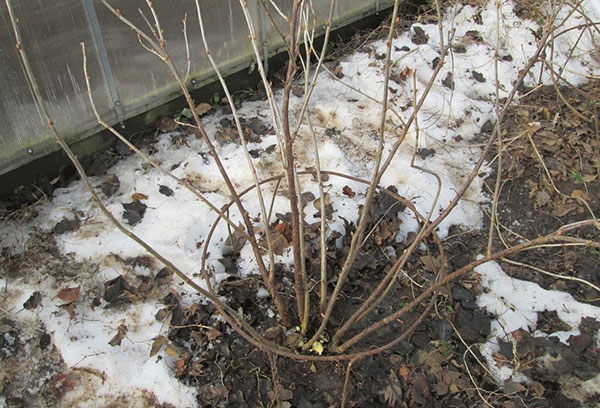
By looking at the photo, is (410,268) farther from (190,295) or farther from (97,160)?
(97,160)

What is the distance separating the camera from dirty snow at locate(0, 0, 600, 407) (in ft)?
8.46

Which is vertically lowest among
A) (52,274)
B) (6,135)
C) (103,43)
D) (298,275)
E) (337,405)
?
(337,405)

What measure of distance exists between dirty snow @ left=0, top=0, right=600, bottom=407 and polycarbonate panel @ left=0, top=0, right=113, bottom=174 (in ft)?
1.22

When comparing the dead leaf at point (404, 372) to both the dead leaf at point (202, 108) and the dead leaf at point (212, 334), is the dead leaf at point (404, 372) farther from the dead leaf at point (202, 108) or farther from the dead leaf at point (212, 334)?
the dead leaf at point (202, 108)

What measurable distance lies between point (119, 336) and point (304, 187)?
151 centimetres

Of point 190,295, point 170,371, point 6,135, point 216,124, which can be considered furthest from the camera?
point 216,124

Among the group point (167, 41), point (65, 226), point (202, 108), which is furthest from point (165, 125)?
point (65, 226)

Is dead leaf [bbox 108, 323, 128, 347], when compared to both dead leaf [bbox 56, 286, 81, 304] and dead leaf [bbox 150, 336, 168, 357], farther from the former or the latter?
dead leaf [bbox 56, 286, 81, 304]

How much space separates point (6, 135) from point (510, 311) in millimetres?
3209

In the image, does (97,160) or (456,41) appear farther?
(456,41)

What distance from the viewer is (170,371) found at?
8.12 feet

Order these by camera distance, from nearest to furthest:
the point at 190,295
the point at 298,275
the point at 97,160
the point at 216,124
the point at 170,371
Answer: the point at 298,275 < the point at 170,371 < the point at 190,295 < the point at 97,160 < the point at 216,124

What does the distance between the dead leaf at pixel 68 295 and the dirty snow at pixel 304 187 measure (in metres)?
0.05

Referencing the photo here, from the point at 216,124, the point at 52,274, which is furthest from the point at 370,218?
the point at 52,274
